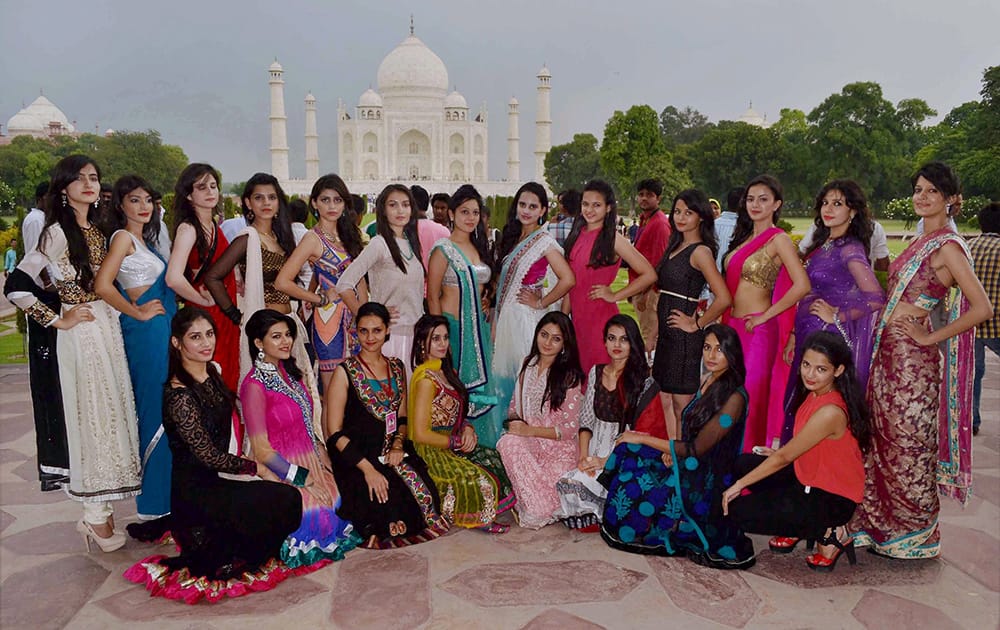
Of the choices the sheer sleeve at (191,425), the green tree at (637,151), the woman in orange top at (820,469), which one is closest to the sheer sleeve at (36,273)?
the sheer sleeve at (191,425)

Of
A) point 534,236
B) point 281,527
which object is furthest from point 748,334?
point 281,527

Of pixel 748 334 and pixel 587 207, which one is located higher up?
pixel 587 207

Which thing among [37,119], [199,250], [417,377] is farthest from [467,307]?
[37,119]

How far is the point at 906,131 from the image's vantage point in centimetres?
3198

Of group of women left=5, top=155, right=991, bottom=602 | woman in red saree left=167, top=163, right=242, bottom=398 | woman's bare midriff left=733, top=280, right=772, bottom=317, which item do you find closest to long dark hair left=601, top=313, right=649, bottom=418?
group of women left=5, top=155, right=991, bottom=602

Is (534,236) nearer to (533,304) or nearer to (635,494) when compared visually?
(533,304)

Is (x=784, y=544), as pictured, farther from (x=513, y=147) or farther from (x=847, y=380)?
(x=513, y=147)

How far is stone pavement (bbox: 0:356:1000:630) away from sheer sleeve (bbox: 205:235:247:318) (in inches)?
43.5

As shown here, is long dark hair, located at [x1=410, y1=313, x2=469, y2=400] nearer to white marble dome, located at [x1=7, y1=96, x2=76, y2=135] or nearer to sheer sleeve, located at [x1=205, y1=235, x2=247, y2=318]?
sheer sleeve, located at [x1=205, y1=235, x2=247, y2=318]

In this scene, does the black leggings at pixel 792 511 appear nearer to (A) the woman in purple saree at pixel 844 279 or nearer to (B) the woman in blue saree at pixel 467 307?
(A) the woman in purple saree at pixel 844 279

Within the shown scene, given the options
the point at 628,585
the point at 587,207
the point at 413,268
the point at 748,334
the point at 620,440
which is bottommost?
the point at 628,585

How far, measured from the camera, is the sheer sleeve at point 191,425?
9.14 ft

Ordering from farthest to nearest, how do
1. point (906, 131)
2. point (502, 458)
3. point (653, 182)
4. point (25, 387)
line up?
point (906, 131) < point (25, 387) < point (653, 182) < point (502, 458)

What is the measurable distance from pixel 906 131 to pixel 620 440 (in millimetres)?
34455
